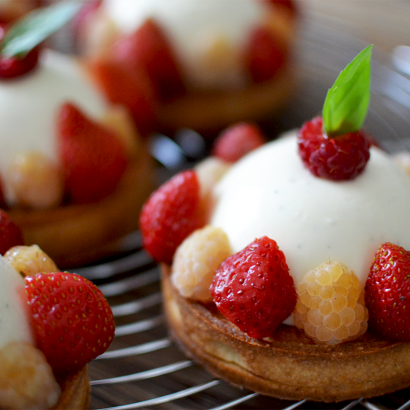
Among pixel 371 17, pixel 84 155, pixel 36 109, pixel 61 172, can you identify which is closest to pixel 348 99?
pixel 84 155

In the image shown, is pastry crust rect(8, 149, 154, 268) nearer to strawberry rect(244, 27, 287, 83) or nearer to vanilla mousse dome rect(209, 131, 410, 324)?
vanilla mousse dome rect(209, 131, 410, 324)

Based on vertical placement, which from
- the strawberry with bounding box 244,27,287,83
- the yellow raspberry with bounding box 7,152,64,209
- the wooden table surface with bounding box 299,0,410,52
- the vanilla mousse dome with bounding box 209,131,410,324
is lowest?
the wooden table surface with bounding box 299,0,410,52

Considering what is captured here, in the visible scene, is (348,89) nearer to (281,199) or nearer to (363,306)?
(281,199)

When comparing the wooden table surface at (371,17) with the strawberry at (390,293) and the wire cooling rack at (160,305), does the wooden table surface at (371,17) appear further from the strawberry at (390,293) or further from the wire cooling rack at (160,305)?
the strawberry at (390,293)

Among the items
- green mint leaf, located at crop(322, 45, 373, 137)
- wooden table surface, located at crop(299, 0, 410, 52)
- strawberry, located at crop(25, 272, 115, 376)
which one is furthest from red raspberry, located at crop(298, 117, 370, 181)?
wooden table surface, located at crop(299, 0, 410, 52)

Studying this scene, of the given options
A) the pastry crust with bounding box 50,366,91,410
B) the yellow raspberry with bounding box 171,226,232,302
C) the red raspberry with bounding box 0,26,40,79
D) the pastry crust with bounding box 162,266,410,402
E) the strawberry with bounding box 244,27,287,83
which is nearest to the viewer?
the pastry crust with bounding box 50,366,91,410

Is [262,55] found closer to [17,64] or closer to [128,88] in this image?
[128,88]
